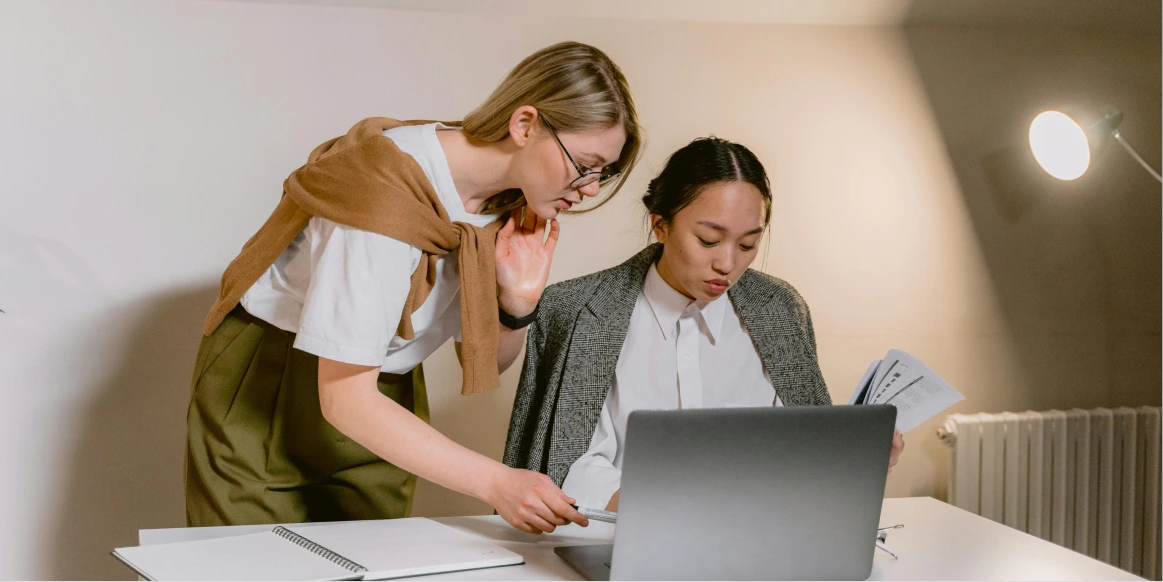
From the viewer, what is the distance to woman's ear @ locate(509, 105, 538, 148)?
1.33m

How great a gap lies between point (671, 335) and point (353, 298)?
790 millimetres

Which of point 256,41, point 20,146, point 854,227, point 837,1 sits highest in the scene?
point 837,1

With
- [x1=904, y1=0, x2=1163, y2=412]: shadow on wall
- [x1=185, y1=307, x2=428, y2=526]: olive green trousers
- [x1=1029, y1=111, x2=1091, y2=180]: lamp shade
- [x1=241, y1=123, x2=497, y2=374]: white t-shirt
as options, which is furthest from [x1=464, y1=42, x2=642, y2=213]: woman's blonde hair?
[x1=904, y1=0, x2=1163, y2=412]: shadow on wall

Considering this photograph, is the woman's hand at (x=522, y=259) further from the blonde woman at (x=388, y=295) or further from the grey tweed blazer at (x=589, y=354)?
the grey tweed blazer at (x=589, y=354)

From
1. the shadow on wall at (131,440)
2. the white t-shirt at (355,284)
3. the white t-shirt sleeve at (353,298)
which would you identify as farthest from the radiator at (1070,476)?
the shadow on wall at (131,440)

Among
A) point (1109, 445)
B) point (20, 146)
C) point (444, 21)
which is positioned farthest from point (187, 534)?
point (1109, 445)

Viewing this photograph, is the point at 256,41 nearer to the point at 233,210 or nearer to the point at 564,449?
the point at 233,210

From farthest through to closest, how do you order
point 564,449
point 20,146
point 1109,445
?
point 1109,445, point 20,146, point 564,449

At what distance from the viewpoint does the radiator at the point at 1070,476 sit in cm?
253

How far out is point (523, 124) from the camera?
1348 millimetres

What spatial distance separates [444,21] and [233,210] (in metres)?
0.67

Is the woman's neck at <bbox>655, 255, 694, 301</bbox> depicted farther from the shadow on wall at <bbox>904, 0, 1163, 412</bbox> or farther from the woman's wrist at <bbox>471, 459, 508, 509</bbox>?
the shadow on wall at <bbox>904, 0, 1163, 412</bbox>

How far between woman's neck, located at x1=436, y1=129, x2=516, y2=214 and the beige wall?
34.9 inches

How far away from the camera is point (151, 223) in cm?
209
